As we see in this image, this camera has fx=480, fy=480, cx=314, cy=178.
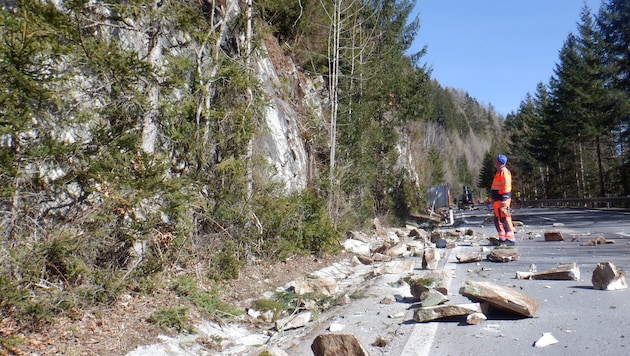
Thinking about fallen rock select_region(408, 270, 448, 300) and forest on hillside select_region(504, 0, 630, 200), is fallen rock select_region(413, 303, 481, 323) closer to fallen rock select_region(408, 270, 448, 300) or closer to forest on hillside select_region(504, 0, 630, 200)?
fallen rock select_region(408, 270, 448, 300)

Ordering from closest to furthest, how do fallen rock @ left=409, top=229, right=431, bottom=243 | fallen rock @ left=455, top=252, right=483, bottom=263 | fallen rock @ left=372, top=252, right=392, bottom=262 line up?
fallen rock @ left=455, top=252, right=483, bottom=263 < fallen rock @ left=372, top=252, right=392, bottom=262 < fallen rock @ left=409, top=229, right=431, bottom=243

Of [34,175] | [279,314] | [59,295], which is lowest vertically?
[279,314]

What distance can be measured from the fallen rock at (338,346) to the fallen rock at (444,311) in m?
1.31

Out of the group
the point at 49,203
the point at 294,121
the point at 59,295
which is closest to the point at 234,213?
the point at 49,203

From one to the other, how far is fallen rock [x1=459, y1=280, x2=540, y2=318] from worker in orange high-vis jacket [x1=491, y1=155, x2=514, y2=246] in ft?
18.1

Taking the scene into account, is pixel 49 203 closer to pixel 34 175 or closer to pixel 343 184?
pixel 34 175

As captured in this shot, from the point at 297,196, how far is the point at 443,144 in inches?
2838

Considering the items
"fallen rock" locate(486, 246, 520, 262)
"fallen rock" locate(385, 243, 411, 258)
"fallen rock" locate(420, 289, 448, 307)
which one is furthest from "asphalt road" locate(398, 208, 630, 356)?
"fallen rock" locate(385, 243, 411, 258)

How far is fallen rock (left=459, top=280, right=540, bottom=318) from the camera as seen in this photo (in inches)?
183

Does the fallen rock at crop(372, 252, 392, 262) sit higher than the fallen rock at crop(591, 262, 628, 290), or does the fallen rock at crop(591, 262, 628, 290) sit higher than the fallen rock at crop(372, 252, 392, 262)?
the fallen rock at crop(591, 262, 628, 290)

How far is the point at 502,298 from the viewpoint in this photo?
469cm

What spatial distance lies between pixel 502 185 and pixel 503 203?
0.40 metres

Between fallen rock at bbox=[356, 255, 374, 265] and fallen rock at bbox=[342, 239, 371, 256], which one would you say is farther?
fallen rock at bbox=[342, 239, 371, 256]

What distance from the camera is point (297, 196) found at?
417 inches
